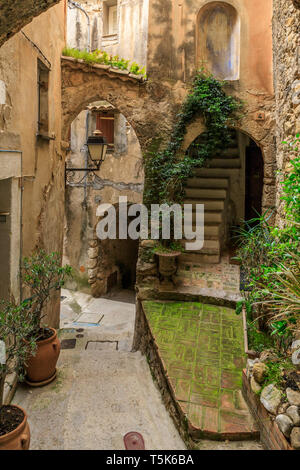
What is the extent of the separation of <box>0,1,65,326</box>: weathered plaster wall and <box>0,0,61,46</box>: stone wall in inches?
39.6

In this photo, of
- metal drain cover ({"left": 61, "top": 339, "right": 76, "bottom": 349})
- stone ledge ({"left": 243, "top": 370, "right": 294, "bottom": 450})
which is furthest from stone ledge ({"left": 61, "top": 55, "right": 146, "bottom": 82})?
stone ledge ({"left": 243, "top": 370, "right": 294, "bottom": 450})

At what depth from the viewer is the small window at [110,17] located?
33.8 ft

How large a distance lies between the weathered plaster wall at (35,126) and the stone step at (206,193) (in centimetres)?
320

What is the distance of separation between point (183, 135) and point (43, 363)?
473 cm

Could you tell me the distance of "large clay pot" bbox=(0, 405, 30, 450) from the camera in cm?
223

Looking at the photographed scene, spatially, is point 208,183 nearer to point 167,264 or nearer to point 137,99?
point 137,99

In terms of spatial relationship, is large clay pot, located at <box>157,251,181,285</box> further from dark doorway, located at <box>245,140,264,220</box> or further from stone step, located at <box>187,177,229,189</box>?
dark doorway, located at <box>245,140,264,220</box>

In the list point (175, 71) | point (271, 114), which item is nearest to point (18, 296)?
point (175, 71)

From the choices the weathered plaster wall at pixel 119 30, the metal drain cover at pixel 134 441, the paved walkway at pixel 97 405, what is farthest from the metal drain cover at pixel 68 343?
the weathered plaster wall at pixel 119 30

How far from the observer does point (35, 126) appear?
4.46m

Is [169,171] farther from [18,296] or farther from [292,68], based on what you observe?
[18,296]

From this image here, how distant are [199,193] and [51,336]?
5.40 meters

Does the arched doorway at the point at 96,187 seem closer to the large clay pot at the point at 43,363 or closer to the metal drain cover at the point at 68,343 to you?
the metal drain cover at the point at 68,343

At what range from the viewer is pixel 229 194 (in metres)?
9.18
